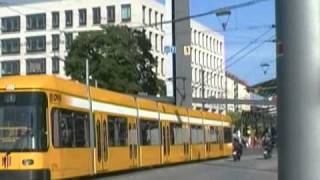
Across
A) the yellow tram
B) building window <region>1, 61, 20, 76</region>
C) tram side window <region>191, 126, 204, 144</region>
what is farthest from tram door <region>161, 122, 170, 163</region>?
building window <region>1, 61, 20, 76</region>

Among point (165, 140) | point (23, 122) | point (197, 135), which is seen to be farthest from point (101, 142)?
point (197, 135)

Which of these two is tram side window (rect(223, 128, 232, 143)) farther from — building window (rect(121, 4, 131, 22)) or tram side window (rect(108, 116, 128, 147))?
building window (rect(121, 4, 131, 22))

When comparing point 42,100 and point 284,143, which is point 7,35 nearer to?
point 42,100

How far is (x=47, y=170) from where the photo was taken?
22.4 metres

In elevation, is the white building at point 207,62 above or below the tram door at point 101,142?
above

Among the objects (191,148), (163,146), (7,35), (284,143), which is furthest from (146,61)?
(284,143)

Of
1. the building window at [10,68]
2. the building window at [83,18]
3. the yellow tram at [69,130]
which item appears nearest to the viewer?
the yellow tram at [69,130]

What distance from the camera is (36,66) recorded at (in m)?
129

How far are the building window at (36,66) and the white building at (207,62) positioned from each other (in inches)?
1025

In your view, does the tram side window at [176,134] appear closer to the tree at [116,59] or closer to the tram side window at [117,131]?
the tram side window at [117,131]

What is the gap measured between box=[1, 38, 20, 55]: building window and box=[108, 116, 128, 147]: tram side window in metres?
101

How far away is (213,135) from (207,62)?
95909 mm

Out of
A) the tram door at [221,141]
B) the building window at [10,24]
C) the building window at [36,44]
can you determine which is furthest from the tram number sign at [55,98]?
the building window at [10,24]

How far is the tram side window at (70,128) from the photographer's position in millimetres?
23361
